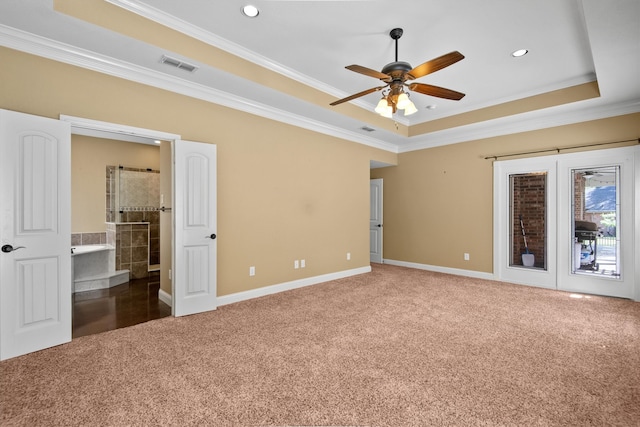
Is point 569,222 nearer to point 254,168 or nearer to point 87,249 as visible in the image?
point 254,168

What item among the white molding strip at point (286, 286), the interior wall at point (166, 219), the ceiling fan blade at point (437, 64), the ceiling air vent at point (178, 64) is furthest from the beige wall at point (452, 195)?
the ceiling air vent at point (178, 64)

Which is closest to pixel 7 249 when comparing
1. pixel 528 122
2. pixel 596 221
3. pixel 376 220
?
pixel 376 220

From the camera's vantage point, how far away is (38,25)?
2.48 metres

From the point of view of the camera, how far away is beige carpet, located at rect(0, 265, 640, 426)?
72.3 inches

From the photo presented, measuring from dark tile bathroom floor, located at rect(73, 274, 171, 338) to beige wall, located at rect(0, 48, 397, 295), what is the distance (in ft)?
3.17

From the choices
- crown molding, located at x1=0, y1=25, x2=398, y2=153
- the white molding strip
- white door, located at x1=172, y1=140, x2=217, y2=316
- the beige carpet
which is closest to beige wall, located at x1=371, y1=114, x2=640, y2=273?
the white molding strip

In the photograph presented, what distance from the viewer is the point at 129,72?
125 inches

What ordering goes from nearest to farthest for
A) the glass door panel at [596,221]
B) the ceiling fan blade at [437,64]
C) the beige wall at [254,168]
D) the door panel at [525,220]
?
the ceiling fan blade at [437,64] → the beige wall at [254,168] → the glass door panel at [596,221] → the door panel at [525,220]

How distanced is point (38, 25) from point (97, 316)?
3045 millimetres

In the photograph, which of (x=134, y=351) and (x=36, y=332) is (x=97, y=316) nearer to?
(x=36, y=332)

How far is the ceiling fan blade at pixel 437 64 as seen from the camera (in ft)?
7.75

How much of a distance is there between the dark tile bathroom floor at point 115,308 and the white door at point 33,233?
46cm

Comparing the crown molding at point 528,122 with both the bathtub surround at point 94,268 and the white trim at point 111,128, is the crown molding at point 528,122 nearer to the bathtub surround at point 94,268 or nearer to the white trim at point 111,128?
the white trim at point 111,128

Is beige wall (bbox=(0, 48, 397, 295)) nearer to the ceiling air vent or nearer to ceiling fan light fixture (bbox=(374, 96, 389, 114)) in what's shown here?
the ceiling air vent
